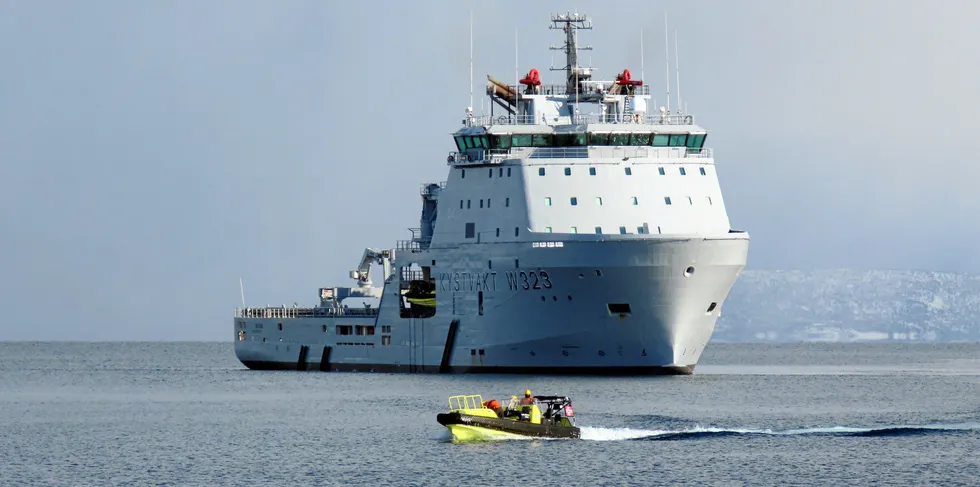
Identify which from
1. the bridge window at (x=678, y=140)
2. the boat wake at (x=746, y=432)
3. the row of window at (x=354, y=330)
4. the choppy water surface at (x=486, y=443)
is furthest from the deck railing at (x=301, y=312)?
the boat wake at (x=746, y=432)

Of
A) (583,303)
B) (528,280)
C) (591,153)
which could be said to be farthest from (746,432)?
(591,153)

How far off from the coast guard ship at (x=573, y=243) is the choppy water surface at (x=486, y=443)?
1.80 meters

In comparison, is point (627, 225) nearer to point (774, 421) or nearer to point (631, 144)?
point (631, 144)

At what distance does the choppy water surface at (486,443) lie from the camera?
45688mm

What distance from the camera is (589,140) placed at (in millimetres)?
72438

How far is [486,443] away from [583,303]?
→ 18.3 m

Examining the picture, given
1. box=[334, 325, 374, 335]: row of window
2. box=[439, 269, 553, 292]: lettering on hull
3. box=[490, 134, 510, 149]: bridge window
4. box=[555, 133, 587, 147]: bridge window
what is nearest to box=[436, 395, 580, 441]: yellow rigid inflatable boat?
box=[439, 269, 553, 292]: lettering on hull

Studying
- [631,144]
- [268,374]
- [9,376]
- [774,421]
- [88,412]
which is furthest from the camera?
[9,376]

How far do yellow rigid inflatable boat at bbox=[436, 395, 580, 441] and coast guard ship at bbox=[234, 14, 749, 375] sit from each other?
1673 cm

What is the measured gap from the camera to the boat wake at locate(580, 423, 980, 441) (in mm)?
52750

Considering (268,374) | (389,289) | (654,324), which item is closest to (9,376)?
(268,374)

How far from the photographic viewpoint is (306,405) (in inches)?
2601

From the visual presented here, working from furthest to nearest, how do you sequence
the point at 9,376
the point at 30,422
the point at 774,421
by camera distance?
the point at 9,376 → the point at 30,422 → the point at 774,421

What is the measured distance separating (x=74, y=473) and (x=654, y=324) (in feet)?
95.0
